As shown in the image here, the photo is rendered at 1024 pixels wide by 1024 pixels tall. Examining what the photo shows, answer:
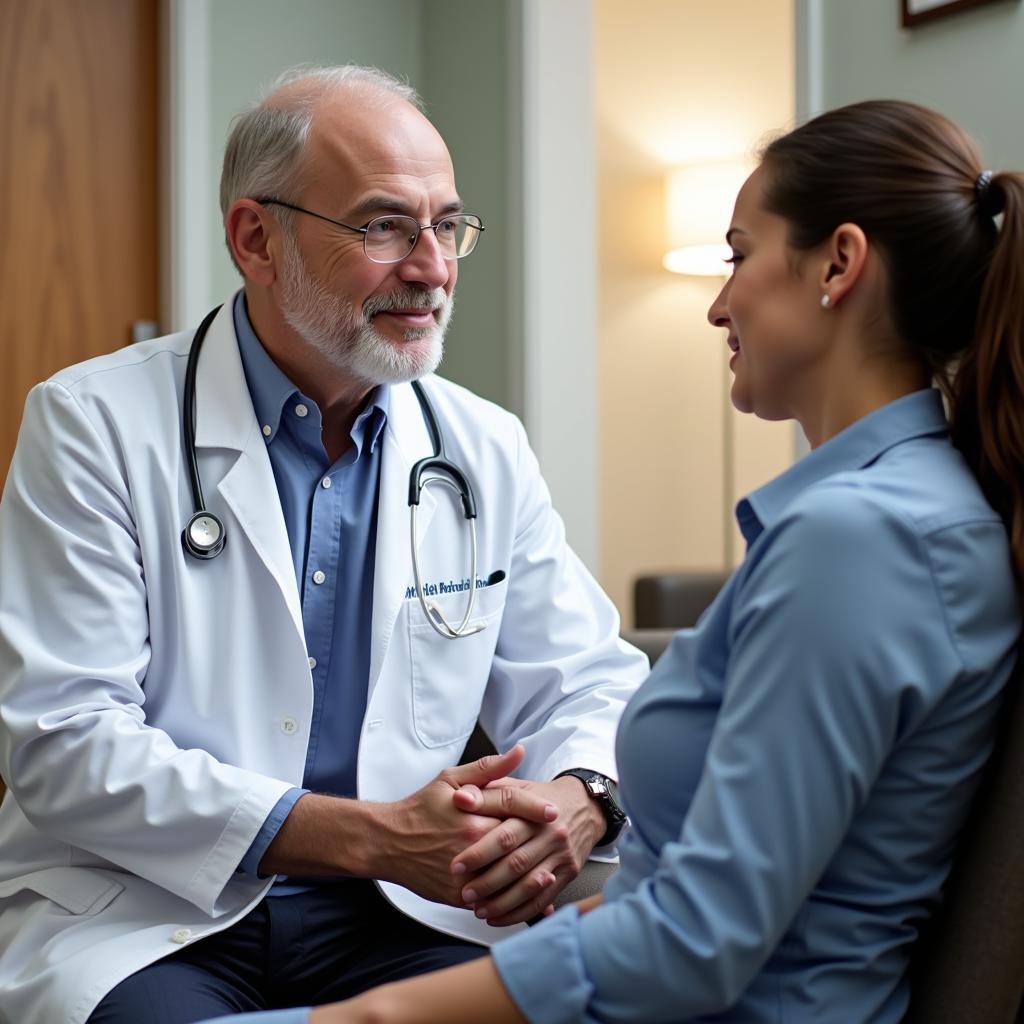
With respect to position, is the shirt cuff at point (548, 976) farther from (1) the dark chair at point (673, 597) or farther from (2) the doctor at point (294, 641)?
(1) the dark chair at point (673, 597)

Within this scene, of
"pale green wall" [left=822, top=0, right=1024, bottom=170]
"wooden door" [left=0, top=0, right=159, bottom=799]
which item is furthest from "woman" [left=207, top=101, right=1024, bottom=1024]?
"wooden door" [left=0, top=0, right=159, bottom=799]

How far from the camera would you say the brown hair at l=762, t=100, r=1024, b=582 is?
2.93ft

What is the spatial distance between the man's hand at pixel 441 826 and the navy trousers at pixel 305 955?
0.11 meters

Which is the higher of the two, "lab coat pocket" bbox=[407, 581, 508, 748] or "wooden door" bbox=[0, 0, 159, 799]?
"wooden door" bbox=[0, 0, 159, 799]

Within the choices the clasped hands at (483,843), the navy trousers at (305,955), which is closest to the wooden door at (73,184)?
the navy trousers at (305,955)

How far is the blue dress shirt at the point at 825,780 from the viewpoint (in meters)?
0.78

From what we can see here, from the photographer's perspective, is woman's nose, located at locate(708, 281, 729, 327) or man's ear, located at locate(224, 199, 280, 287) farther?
man's ear, located at locate(224, 199, 280, 287)

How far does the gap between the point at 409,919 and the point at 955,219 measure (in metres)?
0.96

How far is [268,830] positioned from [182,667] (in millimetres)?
233

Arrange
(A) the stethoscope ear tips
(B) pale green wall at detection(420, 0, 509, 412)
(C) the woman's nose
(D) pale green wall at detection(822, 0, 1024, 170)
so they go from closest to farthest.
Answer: (C) the woman's nose < (A) the stethoscope ear tips < (D) pale green wall at detection(822, 0, 1024, 170) < (B) pale green wall at detection(420, 0, 509, 412)

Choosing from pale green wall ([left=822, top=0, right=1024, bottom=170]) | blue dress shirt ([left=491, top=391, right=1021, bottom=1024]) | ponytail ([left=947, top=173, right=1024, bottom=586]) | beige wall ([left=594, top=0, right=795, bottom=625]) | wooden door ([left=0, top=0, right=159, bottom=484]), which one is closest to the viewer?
blue dress shirt ([left=491, top=391, right=1021, bottom=1024])

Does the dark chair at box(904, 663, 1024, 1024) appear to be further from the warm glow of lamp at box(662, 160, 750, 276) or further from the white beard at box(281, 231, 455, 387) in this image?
the warm glow of lamp at box(662, 160, 750, 276)

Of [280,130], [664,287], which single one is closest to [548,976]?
[280,130]

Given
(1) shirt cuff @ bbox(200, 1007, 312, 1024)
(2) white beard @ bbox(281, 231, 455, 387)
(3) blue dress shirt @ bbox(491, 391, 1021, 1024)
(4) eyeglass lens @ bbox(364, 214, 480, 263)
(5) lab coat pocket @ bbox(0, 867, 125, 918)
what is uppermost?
(4) eyeglass lens @ bbox(364, 214, 480, 263)
